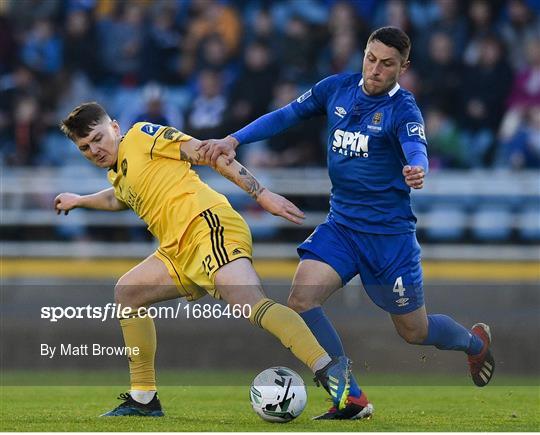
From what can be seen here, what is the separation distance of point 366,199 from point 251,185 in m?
0.82

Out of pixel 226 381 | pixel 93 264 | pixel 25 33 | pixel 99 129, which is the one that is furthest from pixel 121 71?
pixel 99 129

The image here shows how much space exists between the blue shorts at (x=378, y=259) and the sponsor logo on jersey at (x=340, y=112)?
70 cm

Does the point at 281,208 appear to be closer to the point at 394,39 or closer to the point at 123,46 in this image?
the point at 394,39

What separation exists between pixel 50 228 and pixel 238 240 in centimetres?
667

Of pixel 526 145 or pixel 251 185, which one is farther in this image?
pixel 526 145

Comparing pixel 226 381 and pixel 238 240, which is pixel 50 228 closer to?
pixel 226 381

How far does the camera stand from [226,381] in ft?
38.7

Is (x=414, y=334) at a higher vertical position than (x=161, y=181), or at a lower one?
lower

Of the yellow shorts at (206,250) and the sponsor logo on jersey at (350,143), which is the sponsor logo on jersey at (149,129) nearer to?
the yellow shorts at (206,250)

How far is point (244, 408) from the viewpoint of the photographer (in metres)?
9.01

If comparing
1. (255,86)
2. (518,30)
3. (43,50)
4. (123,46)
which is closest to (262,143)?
(255,86)

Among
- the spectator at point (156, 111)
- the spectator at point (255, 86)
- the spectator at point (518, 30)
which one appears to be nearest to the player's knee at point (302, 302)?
the spectator at point (156, 111)

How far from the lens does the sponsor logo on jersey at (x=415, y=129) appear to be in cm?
819

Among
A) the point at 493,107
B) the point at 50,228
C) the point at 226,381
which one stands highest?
the point at 493,107
